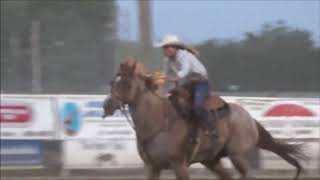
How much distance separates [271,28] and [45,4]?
432 cm

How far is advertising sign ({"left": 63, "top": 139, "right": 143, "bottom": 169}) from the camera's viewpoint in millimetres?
13938

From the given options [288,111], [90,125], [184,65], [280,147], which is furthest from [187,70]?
[288,111]

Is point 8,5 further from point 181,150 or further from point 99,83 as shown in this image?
point 181,150

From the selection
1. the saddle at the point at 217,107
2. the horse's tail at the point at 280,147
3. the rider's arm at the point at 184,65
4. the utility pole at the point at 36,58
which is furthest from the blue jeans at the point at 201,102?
the utility pole at the point at 36,58

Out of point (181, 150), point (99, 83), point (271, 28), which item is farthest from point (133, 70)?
point (271, 28)

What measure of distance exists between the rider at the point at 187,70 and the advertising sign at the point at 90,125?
3.72 metres

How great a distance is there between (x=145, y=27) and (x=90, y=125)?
6.44 ft

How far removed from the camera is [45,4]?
15.9 m

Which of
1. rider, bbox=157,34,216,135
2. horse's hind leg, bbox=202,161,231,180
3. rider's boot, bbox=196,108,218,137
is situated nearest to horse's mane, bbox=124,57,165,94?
rider, bbox=157,34,216,135

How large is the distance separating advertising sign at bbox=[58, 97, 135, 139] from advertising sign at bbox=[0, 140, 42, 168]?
0.50m

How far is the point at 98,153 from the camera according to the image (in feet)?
45.8

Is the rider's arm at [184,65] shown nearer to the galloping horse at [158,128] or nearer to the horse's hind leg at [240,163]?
the galloping horse at [158,128]

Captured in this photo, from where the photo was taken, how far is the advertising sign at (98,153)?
13.9m

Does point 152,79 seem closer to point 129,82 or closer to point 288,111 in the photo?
point 129,82
